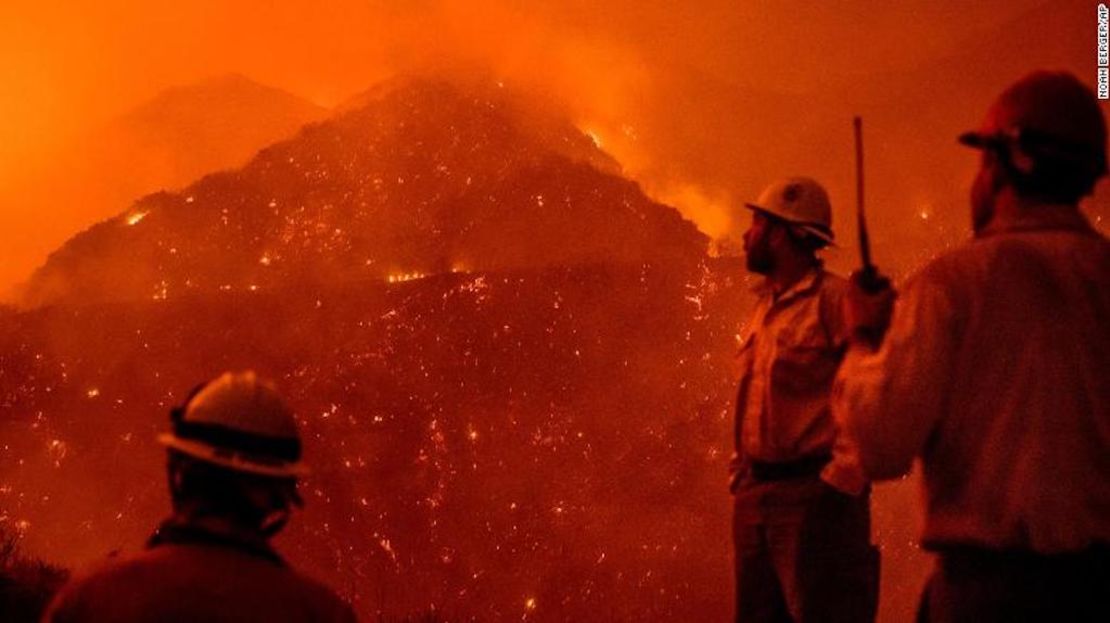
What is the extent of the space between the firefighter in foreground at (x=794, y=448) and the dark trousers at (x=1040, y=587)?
1557 mm

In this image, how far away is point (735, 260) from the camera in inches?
489

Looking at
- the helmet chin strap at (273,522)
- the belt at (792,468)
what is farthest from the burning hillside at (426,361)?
the helmet chin strap at (273,522)

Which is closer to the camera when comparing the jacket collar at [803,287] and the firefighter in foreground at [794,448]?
the firefighter in foreground at [794,448]

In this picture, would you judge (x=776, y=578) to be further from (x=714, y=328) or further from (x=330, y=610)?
(x=714, y=328)

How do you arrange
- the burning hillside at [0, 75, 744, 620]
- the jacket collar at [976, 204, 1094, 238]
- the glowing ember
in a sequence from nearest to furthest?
1. the jacket collar at [976, 204, 1094, 238]
2. the burning hillside at [0, 75, 744, 620]
3. the glowing ember

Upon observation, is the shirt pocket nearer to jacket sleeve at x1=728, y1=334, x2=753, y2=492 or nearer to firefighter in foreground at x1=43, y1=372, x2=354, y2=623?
jacket sleeve at x1=728, y1=334, x2=753, y2=492

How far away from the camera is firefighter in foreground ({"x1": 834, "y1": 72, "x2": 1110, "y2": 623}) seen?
259 cm

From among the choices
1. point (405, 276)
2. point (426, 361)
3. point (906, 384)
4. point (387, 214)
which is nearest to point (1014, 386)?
point (906, 384)

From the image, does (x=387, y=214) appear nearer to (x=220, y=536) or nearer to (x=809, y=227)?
(x=809, y=227)

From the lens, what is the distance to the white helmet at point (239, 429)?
2.51m

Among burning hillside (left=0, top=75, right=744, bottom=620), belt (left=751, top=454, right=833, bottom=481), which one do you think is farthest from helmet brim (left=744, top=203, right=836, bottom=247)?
burning hillside (left=0, top=75, right=744, bottom=620)

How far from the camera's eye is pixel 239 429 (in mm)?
2543

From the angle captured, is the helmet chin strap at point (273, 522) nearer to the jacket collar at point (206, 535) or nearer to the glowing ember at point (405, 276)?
the jacket collar at point (206, 535)

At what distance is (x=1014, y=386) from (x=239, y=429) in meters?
1.73
